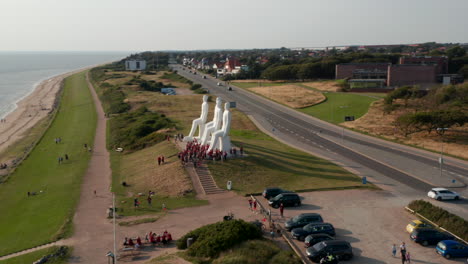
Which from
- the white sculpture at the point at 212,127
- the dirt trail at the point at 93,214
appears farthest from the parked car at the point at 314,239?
the white sculpture at the point at 212,127

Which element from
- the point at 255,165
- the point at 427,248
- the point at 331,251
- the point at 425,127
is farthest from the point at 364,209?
the point at 425,127

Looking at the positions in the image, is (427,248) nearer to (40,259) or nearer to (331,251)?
(331,251)

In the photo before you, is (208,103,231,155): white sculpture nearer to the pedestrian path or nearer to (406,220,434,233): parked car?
the pedestrian path

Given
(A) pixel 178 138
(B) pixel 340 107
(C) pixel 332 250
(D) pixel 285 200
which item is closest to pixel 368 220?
(D) pixel 285 200

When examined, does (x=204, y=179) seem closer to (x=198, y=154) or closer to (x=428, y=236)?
(x=198, y=154)

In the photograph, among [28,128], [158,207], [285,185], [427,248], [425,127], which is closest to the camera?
[427,248]

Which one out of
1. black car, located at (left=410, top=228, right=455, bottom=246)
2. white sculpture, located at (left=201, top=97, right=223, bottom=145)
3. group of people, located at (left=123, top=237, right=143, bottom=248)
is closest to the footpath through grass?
group of people, located at (left=123, top=237, right=143, bottom=248)
